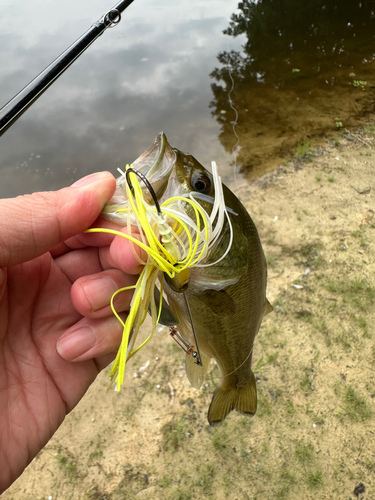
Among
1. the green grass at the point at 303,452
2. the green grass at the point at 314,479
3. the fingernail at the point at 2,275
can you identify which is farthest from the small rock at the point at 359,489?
the fingernail at the point at 2,275

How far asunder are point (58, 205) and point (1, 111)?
0.73m

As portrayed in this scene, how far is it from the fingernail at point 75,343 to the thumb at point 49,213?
0.46 meters

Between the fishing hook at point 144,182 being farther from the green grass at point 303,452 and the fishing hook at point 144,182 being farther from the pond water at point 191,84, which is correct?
the pond water at point 191,84

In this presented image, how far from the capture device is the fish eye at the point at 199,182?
1.47 m

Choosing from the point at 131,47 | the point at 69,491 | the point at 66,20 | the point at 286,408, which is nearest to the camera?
the point at 69,491

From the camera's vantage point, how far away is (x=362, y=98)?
8250 mm

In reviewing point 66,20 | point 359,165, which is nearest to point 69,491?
point 359,165

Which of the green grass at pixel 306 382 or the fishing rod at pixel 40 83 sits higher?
the fishing rod at pixel 40 83

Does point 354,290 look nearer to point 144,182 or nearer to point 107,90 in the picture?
point 144,182

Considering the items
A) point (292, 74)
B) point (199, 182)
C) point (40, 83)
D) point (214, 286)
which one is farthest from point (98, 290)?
point (292, 74)

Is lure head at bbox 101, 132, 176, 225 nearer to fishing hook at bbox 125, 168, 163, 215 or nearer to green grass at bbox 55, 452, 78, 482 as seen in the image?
fishing hook at bbox 125, 168, 163, 215

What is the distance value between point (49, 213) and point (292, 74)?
10.1 meters

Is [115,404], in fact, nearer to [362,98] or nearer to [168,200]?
[168,200]

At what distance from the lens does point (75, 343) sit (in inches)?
63.5
